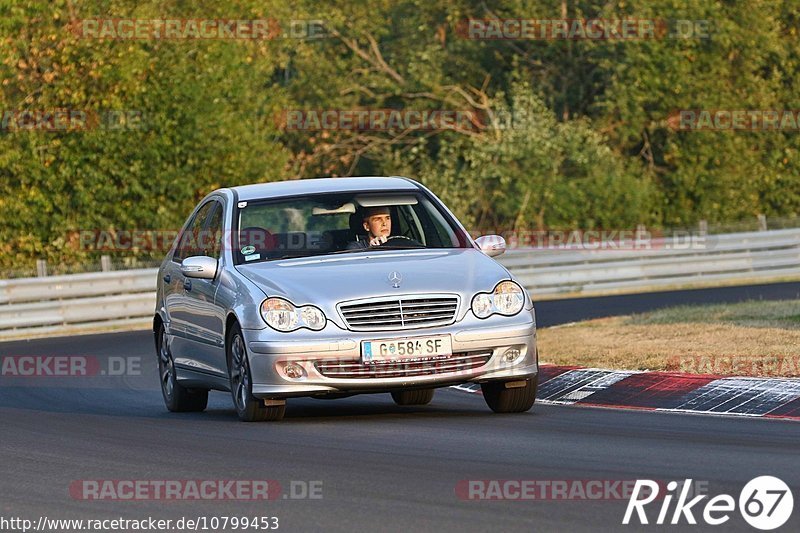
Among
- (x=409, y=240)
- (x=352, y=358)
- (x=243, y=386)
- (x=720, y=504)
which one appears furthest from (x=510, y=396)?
(x=720, y=504)

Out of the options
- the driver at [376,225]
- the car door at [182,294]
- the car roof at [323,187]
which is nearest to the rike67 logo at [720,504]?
the driver at [376,225]

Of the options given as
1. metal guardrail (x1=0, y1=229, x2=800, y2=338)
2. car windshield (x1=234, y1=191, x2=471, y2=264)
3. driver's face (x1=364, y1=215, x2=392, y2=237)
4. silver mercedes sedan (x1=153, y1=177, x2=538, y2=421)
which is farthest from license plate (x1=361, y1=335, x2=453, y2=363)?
metal guardrail (x1=0, y1=229, x2=800, y2=338)

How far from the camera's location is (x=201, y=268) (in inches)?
465

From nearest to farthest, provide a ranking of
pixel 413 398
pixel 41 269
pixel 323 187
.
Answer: pixel 323 187, pixel 413 398, pixel 41 269

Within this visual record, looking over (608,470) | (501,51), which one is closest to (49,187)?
(501,51)

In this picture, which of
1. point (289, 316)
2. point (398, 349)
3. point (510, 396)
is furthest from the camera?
point (510, 396)

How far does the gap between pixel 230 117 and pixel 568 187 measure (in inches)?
293

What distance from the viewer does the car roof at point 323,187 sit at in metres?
12.2

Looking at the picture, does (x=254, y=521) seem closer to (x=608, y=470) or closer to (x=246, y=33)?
(x=608, y=470)

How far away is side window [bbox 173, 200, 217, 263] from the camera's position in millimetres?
12898

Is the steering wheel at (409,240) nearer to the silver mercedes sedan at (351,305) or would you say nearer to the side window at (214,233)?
the silver mercedes sedan at (351,305)

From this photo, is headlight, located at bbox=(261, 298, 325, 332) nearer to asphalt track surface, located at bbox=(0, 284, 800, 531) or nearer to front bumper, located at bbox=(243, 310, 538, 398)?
front bumper, located at bbox=(243, 310, 538, 398)

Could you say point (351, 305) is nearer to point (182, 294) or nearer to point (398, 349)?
point (398, 349)

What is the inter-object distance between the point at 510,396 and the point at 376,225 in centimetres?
161
